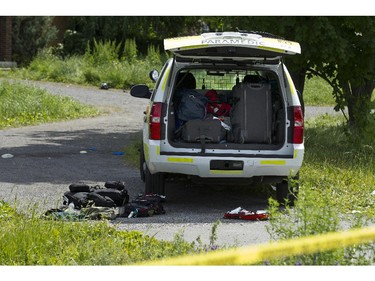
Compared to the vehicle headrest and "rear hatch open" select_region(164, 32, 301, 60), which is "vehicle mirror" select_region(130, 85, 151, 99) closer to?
the vehicle headrest

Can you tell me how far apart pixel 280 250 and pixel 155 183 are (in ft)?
14.3

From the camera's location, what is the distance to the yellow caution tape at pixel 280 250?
7.61 m

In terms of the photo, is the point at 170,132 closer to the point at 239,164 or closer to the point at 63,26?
the point at 239,164

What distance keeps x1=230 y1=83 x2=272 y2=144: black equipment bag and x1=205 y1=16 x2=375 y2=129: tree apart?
4524 millimetres

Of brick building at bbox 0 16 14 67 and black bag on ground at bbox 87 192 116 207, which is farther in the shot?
brick building at bbox 0 16 14 67

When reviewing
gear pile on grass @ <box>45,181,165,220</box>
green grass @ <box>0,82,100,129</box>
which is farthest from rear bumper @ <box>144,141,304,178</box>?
green grass @ <box>0,82,100,129</box>

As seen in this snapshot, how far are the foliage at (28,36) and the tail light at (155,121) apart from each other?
2363 cm

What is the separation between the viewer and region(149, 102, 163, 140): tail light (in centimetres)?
1173

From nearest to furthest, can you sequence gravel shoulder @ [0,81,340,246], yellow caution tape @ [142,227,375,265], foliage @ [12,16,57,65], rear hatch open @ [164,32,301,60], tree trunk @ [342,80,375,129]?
yellow caution tape @ [142,227,375,265]
gravel shoulder @ [0,81,340,246]
rear hatch open @ [164,32,301,60]
tree trunk @ [342,80,375,129]
foliage @ [12,16,57,65]

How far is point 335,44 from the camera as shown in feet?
55.3

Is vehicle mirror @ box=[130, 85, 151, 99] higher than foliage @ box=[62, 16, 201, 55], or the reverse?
vehicle mirror @ box=[130, 85, 151, 99]

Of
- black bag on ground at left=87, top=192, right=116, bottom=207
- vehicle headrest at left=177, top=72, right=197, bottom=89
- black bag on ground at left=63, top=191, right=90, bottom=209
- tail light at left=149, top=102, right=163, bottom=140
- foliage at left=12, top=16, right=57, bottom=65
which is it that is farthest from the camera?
foliage at left=12, top=16, right=57, bottom=65

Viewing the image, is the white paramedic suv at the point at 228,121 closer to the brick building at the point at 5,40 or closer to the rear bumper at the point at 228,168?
the rear bumper at the point at 228,168

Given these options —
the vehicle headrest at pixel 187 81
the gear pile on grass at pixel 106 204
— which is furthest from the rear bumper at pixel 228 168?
the vehicle headrest at pixel 187 81
